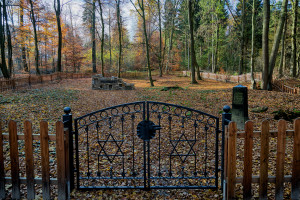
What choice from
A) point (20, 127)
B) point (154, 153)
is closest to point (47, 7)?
point (20, 127)

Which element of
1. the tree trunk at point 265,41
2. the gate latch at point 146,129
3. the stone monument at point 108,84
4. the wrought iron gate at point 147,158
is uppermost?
the tree trunk at point 265,41

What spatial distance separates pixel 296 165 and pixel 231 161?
935 millimetres

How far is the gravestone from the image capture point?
6.76m

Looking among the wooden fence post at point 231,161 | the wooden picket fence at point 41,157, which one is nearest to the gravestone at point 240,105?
the wooden fence post at point 231,161

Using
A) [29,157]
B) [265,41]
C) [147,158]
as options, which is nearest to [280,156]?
[147,158]

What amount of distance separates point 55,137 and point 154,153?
106 inches

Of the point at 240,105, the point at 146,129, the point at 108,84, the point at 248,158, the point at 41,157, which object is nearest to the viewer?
the point at 248,158

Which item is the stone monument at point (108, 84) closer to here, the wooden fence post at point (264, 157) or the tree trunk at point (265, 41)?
the tree trunk at point (265, 41)

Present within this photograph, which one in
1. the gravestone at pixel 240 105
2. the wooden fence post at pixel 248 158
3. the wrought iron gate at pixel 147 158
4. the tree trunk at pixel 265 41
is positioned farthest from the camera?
the tree trunk at pixel 265 41

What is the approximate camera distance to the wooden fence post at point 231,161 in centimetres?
291

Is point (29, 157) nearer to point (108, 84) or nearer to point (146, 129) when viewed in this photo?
point (146, 129)

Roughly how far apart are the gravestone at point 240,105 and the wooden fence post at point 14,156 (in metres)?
6.09

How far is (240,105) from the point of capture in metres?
6.86

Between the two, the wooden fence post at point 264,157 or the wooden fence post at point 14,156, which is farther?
the wooden fence post at point 14,156
